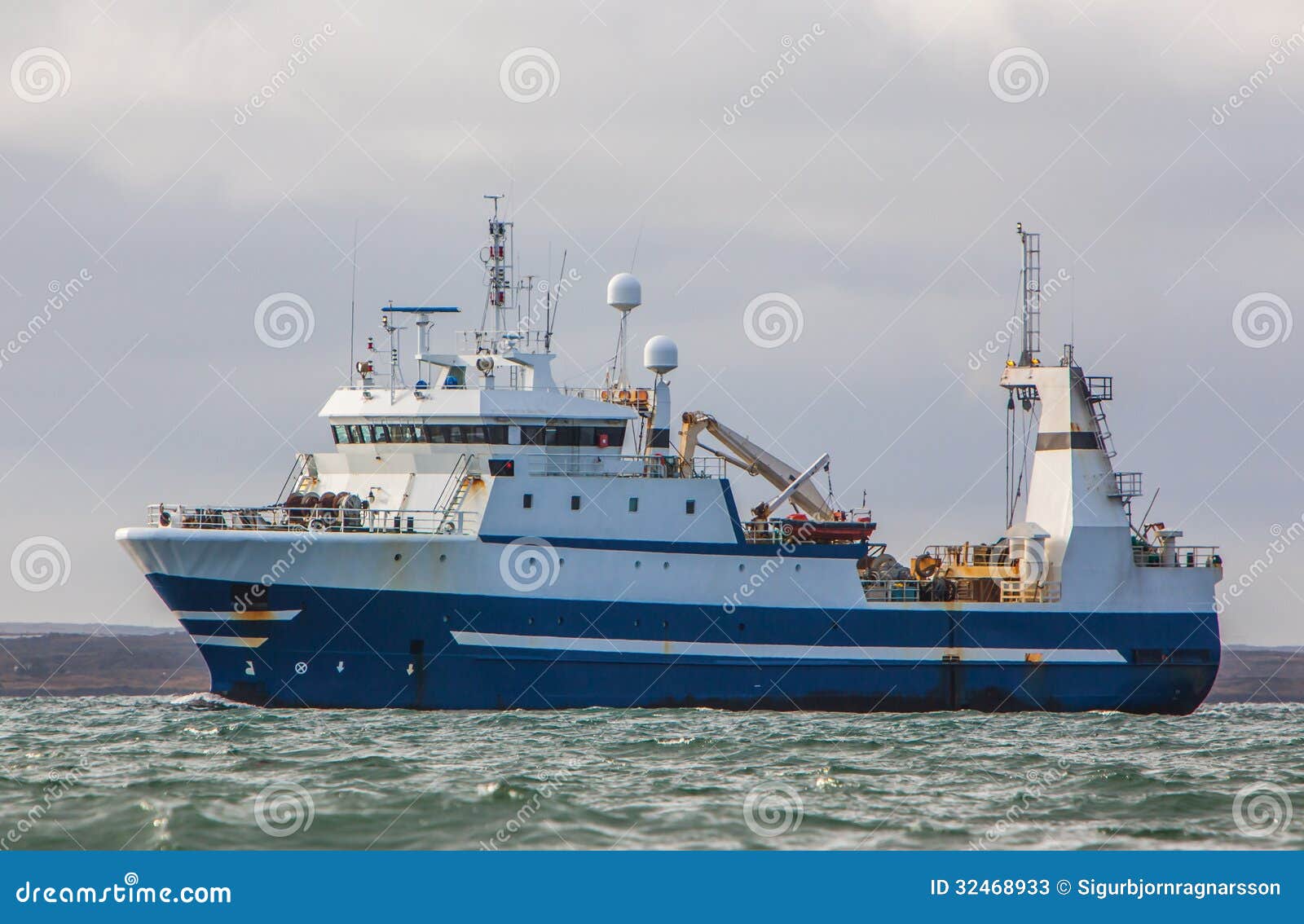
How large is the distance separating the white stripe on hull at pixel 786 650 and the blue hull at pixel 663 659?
0.08 m

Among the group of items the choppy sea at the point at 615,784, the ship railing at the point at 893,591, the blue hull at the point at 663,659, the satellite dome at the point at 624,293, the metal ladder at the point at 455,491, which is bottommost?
the choppy sea at the point at 615,784

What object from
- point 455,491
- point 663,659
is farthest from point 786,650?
point 455,491

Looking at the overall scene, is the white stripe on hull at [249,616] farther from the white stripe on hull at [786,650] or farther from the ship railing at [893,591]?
the ship railing at [893,591]

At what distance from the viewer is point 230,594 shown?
29.9 metres

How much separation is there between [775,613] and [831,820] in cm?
1328

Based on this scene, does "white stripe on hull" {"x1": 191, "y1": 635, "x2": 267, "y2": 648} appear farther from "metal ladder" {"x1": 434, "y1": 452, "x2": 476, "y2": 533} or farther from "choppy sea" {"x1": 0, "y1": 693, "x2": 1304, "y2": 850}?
"metal ladder" {"x1": 434, "y1": 452, "x2": 476, "y2": 533}

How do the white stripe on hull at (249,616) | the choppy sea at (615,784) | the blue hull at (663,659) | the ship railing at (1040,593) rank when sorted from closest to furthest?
the choppy sea at (615,784) → the white stripe on hull at (249,616) → the blue hull at (663,659) → the ship railing at (1040,593)

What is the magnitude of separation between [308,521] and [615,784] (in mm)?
10616

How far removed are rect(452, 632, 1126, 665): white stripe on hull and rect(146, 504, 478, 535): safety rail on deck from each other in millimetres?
1861

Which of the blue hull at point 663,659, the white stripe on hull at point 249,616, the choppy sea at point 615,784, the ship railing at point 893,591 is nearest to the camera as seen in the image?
the choppy sea at point 615,784

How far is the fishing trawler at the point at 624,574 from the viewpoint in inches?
1188

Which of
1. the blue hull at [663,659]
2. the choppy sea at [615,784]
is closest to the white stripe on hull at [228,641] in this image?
the blue hull at [663,659]

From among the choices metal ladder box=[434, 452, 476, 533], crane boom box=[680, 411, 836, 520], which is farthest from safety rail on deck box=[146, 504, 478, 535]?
crane boom box=[680, 411, 836, 520]

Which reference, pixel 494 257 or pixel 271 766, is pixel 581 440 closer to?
pixel 494 257
